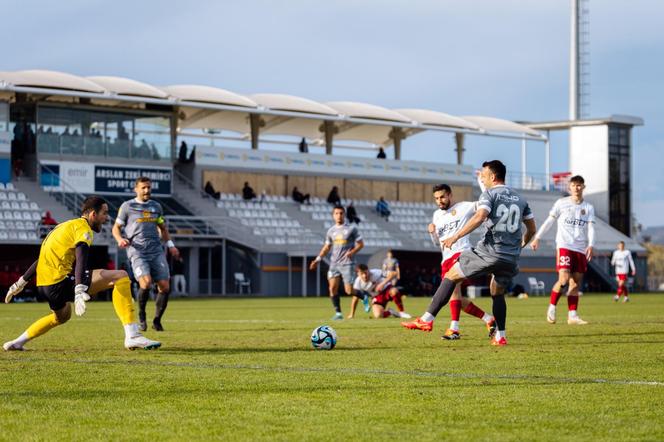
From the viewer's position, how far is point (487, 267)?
41.6ft

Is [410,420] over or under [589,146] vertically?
under

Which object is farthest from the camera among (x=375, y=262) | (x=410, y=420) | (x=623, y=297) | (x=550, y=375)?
(x=375, y=262)

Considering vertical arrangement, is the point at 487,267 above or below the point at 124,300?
above

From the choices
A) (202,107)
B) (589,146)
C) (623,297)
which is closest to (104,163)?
(202,107)

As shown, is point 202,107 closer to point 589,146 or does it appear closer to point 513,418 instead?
point 589,146

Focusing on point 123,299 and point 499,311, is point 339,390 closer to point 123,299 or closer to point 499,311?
point 123,299

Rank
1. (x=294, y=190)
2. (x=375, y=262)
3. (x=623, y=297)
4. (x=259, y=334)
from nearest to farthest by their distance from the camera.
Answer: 1. (x=259, y=334)
2. (x=623, y=297)
3. (x=375, y=262)
4. (x=294, y=190)

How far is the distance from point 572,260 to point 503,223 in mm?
5844

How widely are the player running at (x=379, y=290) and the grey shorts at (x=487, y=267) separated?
9.25m

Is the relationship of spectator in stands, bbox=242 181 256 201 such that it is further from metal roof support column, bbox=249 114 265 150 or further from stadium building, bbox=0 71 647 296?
metal roof support column, bbox=249 114 265 150

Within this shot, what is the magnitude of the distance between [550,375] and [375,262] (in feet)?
108

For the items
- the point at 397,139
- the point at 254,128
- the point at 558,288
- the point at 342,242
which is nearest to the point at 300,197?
the point at 254,128

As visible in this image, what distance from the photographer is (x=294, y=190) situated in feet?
176

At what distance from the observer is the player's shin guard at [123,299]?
12.0m
